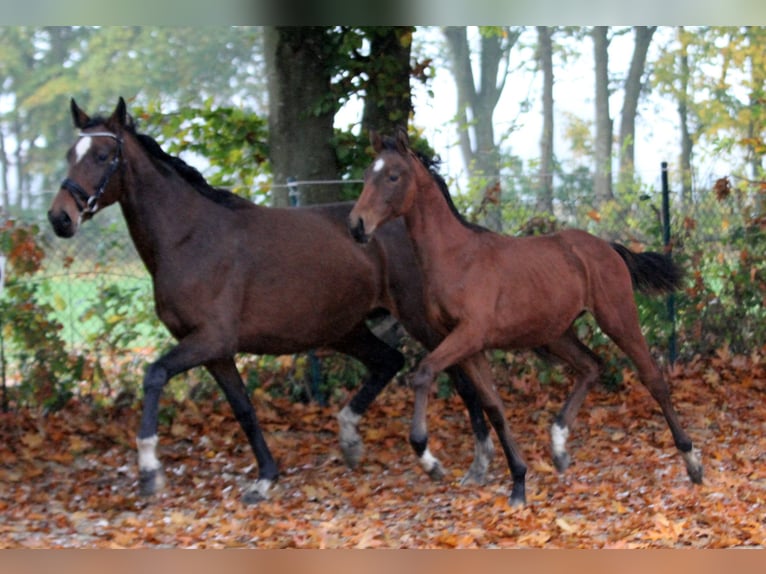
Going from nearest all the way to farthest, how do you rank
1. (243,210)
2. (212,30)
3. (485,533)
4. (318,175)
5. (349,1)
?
(349,1), (485,533), (243,210), (318,175), (212,30)

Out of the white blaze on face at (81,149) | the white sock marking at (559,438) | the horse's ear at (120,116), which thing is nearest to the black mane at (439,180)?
the white sock marking at (559,438)

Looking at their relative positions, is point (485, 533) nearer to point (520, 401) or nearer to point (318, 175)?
point (520, 401)

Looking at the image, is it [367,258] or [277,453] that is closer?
[367,258]

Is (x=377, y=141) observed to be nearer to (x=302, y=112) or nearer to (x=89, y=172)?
(x=89, y=172)

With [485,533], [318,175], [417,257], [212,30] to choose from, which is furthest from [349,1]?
[212,30]

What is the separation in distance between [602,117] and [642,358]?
33.0 ft

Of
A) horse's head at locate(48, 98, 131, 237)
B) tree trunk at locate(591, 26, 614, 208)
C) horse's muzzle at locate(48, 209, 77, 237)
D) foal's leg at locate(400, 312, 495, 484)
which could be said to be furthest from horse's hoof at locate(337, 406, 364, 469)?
tree trunk at locate(591, 26, 614, 208)

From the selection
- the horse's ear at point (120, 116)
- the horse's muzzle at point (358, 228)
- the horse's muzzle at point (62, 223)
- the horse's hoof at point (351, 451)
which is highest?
the horse's ear at point (120, 116)

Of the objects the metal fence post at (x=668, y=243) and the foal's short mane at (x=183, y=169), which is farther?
the metal fence post at (x=668, y=243)

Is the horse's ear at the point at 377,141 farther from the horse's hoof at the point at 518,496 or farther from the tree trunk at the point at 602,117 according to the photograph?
the tree trunk at the point at 602,117

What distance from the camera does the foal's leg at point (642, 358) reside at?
23.0 feet

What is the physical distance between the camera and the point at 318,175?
9086 millimetres

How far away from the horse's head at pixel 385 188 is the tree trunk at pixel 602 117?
31.0ft

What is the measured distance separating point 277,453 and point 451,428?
1.39 meters
